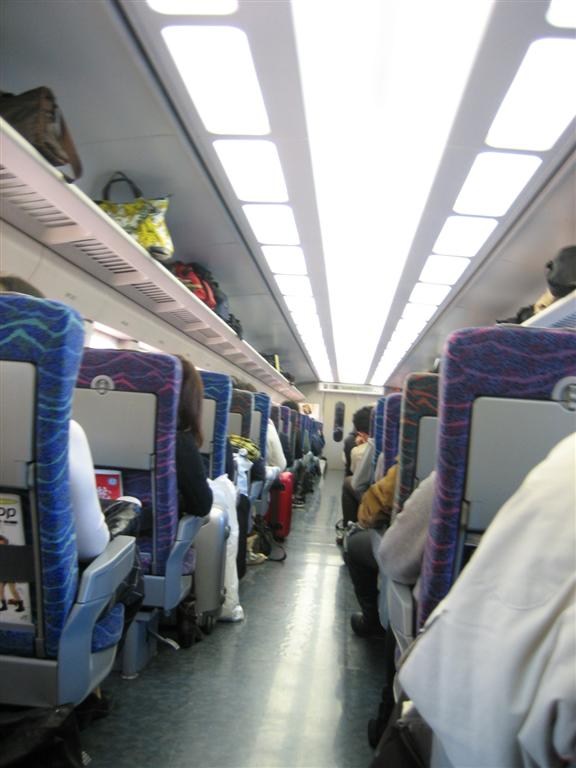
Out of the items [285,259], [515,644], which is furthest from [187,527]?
[285,259]

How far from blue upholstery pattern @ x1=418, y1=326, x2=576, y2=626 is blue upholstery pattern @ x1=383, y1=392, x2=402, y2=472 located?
4.46ft

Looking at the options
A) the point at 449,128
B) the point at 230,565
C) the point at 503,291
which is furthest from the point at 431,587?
the point at 503,291

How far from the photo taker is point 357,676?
2564 millimetres

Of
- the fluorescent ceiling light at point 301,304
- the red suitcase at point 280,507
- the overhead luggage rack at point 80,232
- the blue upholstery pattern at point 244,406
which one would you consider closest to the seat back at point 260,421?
the blue upholstery pattern at point 244,406

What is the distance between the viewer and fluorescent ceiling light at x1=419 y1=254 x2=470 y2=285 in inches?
210

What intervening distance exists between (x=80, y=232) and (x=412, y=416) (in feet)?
8.33

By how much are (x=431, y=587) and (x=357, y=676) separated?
4.52 ft

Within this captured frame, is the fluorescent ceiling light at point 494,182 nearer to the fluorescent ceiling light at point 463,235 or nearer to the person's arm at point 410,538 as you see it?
the fluorescent ceiling light at point 463,235

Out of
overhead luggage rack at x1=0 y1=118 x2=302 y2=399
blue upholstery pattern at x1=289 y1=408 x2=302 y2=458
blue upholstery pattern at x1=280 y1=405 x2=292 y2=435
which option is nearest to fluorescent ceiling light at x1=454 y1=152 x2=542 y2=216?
overhead luggage rack at x1=0 y1=118 x2=302 y2=399

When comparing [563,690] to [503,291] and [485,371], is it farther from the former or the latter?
[503,291]

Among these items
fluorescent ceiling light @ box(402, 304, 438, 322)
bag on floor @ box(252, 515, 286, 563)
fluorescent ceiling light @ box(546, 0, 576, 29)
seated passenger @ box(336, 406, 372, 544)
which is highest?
→ fluorescent ceiling light @ box(546, 0, 576, 29)

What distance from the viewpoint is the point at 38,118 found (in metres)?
2.43

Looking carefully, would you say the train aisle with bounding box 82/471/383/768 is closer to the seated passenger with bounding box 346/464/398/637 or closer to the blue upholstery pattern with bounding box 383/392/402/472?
the seated passenger with bounding box 346/464/398/637

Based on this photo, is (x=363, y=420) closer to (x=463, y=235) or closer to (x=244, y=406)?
(x=244, y=406)
